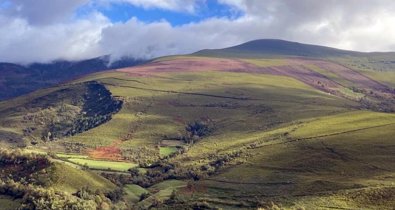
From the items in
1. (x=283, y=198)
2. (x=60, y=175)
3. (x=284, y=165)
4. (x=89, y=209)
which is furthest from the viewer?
(x=284, y=165)

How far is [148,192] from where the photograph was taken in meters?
150

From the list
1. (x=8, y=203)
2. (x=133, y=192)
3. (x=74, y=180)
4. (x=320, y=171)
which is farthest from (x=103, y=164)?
(x=320, y=171)

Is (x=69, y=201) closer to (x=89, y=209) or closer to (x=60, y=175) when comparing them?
(x=89, y=209)

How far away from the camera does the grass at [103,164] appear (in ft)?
575

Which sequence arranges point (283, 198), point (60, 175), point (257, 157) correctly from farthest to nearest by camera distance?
point (257, 157)
point (60, 175)
point (283, 198)

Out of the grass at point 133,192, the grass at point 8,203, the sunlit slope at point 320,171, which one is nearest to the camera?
the grass at point 8,203

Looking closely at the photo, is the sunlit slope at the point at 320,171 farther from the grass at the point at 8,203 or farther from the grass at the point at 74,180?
the grass at the point at 8,203

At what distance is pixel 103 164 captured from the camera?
180625mm

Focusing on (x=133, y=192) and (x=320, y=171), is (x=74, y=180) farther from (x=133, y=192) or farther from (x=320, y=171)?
(x=320, y=171)

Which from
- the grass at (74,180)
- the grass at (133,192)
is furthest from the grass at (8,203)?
the grass at (133,192)

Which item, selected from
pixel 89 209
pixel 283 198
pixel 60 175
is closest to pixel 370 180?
pixel 283 198

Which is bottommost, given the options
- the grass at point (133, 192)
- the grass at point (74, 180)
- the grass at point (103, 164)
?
the grass at point (133, 192)

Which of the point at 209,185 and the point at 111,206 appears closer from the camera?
the point at 111,206

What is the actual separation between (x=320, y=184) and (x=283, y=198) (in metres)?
11.9
